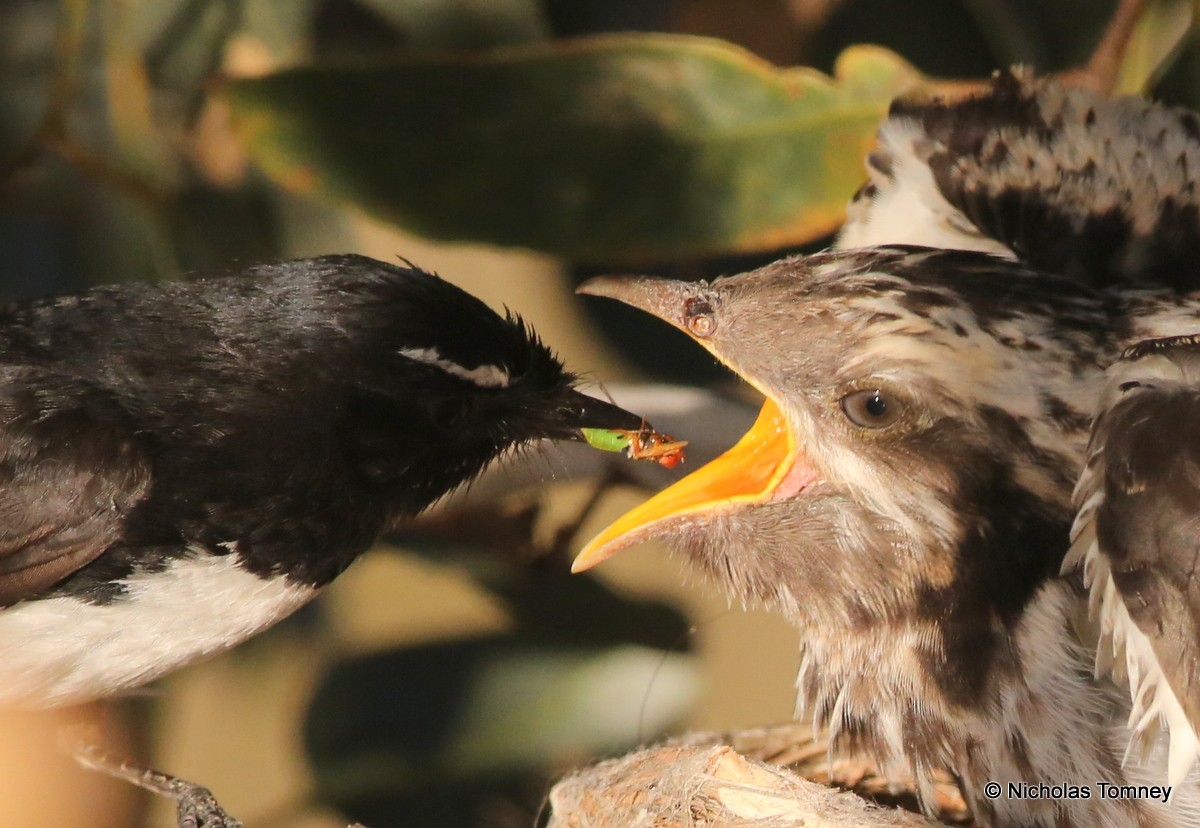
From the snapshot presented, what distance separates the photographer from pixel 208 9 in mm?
1892

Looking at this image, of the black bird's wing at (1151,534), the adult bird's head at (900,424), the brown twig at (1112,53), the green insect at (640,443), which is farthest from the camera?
the brown twig at (1112,53)

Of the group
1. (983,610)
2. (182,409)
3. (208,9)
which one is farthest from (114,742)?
(983,610)

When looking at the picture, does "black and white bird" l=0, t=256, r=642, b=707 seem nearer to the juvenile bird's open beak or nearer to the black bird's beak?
the black bird's beak

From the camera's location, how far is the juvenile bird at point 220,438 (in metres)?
1.09

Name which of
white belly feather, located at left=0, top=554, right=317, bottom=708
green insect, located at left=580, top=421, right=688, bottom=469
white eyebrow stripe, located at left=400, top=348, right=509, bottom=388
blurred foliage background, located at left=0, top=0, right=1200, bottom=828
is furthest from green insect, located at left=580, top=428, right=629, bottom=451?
white belly feather, located at left=0, top=554, right=317, bottom=708

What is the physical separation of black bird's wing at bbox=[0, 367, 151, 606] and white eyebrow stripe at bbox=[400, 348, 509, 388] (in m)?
0.27

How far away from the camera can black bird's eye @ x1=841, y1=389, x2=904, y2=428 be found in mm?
1029

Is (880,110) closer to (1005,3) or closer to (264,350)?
(1005,3)

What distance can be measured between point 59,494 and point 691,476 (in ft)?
1.95

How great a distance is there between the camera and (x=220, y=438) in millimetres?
1135

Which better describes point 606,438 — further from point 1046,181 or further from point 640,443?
point 1046,181

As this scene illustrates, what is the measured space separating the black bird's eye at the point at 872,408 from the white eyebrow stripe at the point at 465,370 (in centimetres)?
36

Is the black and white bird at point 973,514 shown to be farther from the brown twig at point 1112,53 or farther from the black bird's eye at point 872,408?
the brown twig at point 1112,53

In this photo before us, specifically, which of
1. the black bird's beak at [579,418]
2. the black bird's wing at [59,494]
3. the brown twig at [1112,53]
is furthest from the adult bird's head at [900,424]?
the brown twig at [1112,53]
